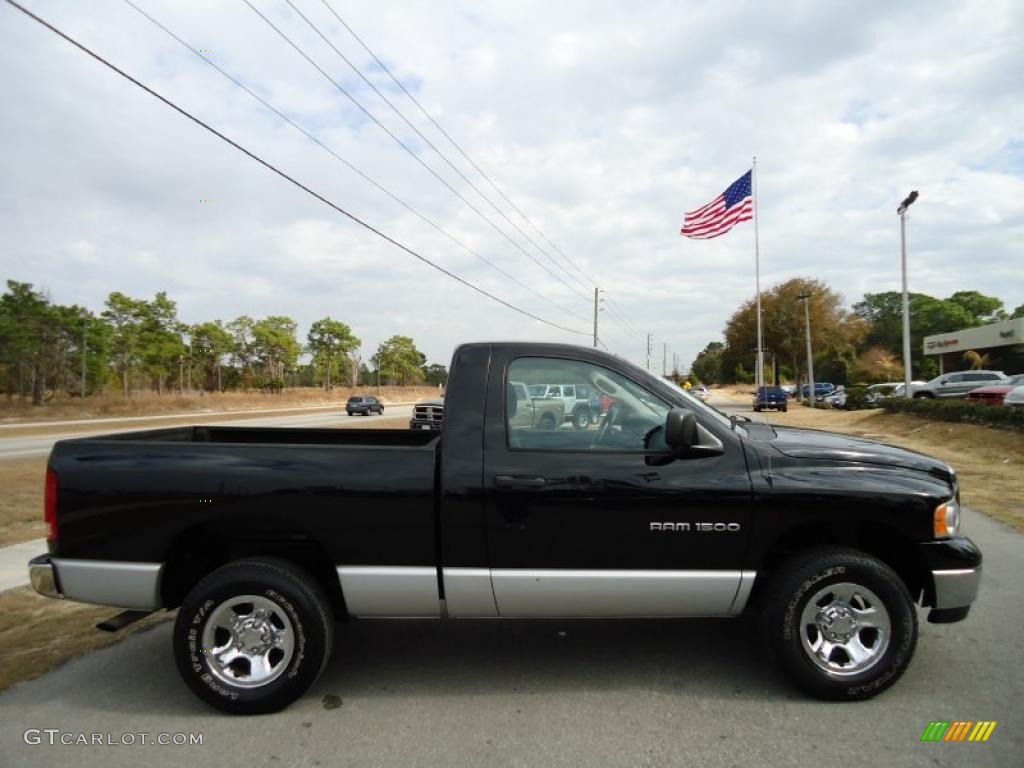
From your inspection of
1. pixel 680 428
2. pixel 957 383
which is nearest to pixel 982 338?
pixel 957 383

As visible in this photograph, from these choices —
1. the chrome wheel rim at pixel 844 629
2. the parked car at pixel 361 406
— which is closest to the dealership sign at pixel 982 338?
the parked car at pixel 361 406

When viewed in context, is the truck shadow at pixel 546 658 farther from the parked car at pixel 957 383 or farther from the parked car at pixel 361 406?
the parked car at pixel 361 406

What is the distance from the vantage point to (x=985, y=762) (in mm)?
2834

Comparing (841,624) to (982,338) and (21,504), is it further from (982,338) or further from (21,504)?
(982,338)

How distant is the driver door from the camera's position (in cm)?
340

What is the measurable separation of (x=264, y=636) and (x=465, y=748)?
1195mm

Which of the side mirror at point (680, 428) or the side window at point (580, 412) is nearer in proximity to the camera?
the side mirror at point (680, 428)

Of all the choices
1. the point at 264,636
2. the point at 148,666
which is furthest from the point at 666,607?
the point at 148,666

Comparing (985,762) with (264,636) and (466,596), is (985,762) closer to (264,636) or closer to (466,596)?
(466,596)

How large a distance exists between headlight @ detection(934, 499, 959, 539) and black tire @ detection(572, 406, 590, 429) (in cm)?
185

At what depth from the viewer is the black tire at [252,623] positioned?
3354 mm

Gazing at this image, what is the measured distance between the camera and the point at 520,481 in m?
Answer: 3.41

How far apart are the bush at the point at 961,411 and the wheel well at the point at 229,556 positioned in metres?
17.0

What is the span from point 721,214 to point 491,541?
2725 centimetres
